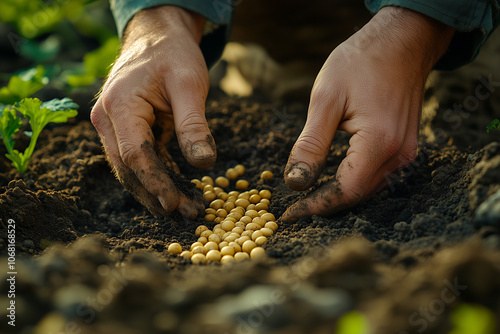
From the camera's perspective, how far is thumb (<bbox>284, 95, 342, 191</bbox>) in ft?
6.11

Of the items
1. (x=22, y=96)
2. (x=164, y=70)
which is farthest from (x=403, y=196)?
(x=22, y=96)

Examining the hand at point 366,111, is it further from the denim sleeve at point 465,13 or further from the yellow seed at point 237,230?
the yellow seed at point 237,230

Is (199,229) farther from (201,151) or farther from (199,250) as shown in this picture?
(201,151)

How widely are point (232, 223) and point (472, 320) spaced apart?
1285mm

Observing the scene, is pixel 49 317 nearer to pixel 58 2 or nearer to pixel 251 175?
pixel 251 175

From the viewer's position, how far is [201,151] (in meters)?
1.88

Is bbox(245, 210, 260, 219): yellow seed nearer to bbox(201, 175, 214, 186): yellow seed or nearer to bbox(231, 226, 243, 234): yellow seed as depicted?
bbox(231, 226, 243, 234): yellow seed

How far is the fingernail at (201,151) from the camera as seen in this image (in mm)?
1878

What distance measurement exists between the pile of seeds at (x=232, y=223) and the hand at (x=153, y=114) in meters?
0.13

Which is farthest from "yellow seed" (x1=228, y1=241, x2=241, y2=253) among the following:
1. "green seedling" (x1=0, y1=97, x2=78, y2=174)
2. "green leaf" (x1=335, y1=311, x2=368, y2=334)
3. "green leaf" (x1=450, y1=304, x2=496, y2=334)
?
"green seedling" (x1=0, y1=97, x2=78, y2=174)

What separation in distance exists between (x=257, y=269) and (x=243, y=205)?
1.06 meters

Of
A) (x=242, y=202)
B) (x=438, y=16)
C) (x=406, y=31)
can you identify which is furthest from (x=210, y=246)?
(x=438, y=16)

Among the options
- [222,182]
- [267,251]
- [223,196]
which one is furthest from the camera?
[222,182]

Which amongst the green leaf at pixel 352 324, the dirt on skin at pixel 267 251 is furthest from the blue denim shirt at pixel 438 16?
the green leaf at pixel 352 324
